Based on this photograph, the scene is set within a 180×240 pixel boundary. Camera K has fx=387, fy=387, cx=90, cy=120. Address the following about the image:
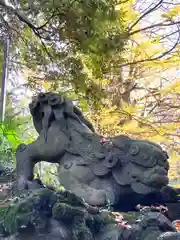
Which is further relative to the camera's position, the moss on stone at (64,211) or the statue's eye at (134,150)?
the statue's eye at (134,150)

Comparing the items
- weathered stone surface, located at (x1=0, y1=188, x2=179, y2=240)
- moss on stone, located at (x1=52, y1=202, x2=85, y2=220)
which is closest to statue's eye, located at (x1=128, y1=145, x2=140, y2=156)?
weathered stone surface, located at (x1=0, y1=188, x2=179, y2=240)

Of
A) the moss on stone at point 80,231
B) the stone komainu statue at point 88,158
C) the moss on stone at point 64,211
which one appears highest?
the stone komainu statue at point 88,158

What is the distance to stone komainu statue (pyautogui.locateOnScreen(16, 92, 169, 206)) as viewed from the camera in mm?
2150

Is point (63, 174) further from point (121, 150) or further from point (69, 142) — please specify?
point (121, 150)

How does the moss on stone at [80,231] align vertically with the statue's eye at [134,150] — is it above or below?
below

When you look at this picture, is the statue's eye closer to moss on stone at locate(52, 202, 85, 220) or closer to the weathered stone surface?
the weathered stone surface

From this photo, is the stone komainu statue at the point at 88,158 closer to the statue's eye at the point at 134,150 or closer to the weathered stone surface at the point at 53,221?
the statue's eye at the point at 134,150

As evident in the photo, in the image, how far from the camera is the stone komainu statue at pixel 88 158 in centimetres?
215

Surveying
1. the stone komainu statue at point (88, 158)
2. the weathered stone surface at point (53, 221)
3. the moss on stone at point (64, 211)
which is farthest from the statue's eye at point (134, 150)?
the moss on stone at point (64, 211)

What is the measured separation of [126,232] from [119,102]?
12.8 ft

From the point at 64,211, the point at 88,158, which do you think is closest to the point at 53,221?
the point at 64,211

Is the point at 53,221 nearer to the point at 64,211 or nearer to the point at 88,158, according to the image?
the point at 64,211

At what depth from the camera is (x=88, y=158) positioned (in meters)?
2.33

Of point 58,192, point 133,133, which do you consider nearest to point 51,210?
point 58,192
